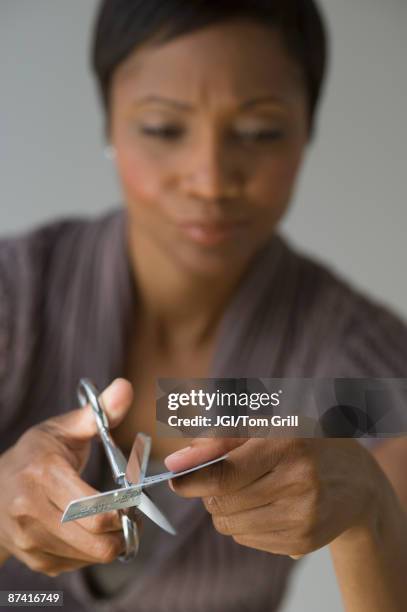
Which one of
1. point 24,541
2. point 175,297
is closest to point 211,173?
point 175,297

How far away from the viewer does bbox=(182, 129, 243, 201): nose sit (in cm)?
44

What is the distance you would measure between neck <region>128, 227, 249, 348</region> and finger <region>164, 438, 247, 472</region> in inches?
9.9

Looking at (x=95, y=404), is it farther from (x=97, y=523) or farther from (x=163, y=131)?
(x=163, y=131)

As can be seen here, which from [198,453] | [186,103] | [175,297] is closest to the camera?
[198,453]

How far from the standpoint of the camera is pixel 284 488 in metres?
0.29

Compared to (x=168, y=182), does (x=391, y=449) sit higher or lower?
lower

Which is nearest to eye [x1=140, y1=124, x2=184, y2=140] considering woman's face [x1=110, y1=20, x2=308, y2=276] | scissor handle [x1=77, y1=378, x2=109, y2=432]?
woman's face [x1=110, y1=20, x2=308, y2=276]

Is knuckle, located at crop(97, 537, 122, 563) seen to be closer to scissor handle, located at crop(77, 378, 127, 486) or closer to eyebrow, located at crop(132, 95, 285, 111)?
scissor handle, located at crop(77, 378, 127, 486)

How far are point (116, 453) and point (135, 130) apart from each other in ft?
0.74

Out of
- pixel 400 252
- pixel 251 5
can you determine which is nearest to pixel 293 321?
pixel 400 252

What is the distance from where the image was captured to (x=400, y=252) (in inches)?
21.7

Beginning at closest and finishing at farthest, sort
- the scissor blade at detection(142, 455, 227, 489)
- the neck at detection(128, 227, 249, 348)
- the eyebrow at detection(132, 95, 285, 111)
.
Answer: the scissor blade at detection(142, 455, 227, 489)
the eyebrow at detection(132, 95, 285, 111)
the neck at detection(128, 227, 249, 348)

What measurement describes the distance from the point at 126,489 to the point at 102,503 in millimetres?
13

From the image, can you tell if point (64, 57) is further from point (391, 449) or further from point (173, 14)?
point (391, 449)
